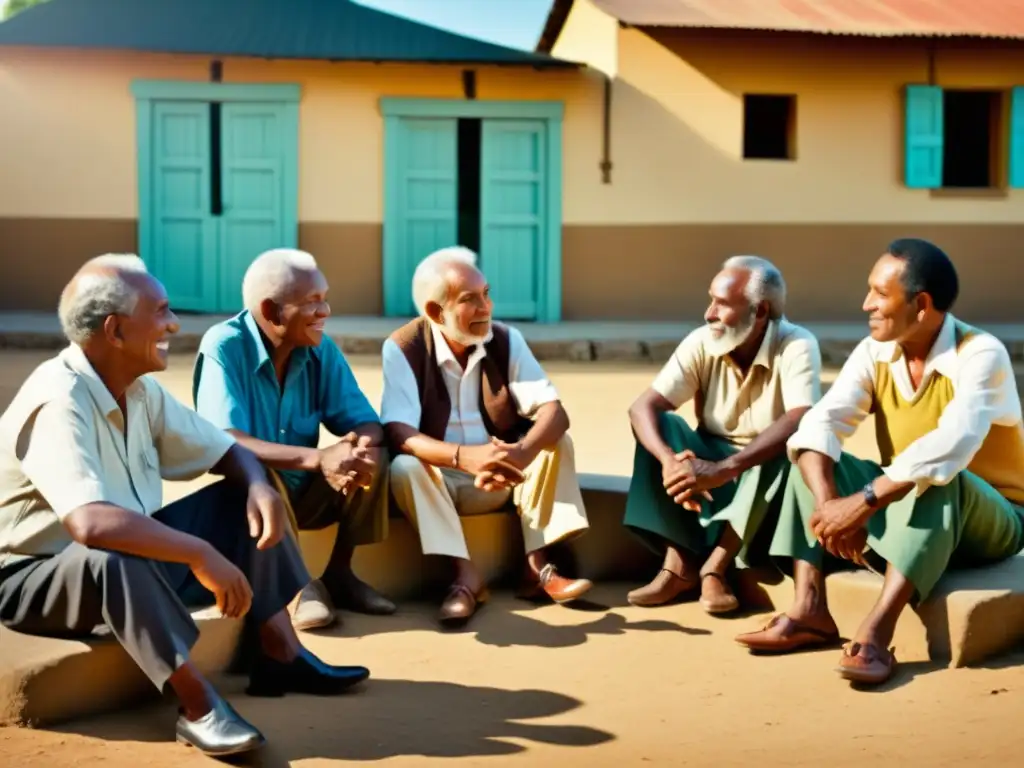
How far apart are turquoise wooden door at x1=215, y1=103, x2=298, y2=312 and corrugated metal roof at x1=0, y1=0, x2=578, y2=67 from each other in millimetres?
742

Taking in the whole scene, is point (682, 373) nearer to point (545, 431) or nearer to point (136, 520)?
point (545, 431)

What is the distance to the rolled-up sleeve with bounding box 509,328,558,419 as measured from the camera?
5340 millimetres

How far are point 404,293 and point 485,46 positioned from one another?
268 cm

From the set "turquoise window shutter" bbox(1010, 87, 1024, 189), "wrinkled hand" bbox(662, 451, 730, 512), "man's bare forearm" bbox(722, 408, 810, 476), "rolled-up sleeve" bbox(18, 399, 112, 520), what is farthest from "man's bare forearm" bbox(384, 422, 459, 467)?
"turquoise window shutter" bbox(1010, 87, 1024, 189)

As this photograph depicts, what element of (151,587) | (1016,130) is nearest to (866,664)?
(151,587)

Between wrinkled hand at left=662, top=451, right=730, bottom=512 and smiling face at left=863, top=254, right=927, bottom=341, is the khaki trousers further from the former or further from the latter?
smiling face at left=863, top=254, right=927, bottom=341

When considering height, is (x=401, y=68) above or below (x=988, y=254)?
above

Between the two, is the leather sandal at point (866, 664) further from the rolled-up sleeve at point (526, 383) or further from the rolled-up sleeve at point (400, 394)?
the rolled-up sleeve at point (400, 394)

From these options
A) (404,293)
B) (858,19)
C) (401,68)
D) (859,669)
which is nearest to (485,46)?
(401,68)

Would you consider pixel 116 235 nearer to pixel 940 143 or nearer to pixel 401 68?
pixel 401 68

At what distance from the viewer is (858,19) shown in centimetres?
1506

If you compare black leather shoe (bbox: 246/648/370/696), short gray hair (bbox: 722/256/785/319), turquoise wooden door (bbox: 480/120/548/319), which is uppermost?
turquoise wooden door (bbox: 480/120/548/319)

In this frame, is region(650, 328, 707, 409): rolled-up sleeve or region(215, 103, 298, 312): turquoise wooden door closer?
region(650, 328, 707, 409): rolled-up sleeve

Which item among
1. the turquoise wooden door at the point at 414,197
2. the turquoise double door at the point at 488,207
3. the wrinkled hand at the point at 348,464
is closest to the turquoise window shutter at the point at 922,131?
the turquoise double door at the point at 488,207
